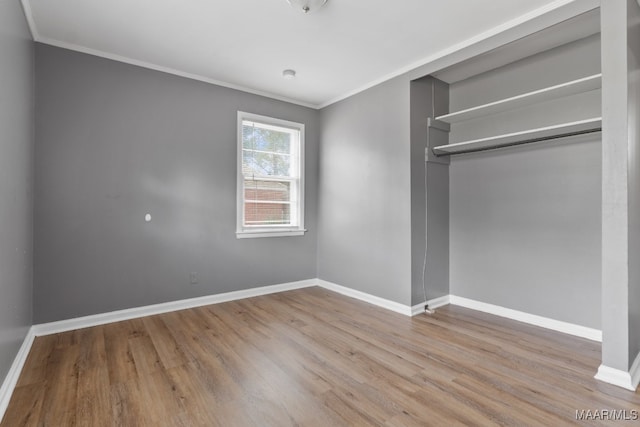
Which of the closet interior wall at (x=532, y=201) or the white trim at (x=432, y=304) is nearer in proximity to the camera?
the closet interior wall at (x=532, y=201)

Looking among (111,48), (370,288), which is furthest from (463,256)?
(111,48)

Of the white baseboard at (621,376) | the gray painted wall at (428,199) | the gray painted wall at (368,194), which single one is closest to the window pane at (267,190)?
the gray painted wall at (368,194)

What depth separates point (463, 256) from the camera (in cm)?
372

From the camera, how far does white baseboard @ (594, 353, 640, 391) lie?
80.0 inches

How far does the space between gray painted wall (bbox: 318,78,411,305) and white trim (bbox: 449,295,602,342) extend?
2.51ft

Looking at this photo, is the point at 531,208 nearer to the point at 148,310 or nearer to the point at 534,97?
the point at 534,97

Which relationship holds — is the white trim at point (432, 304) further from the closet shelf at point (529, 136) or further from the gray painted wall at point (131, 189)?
the gray painted wall at point (131, 189)

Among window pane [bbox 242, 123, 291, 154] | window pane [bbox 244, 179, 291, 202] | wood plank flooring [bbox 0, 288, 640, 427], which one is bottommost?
wood plank flooring [bbox 0, 288, 640, 427]

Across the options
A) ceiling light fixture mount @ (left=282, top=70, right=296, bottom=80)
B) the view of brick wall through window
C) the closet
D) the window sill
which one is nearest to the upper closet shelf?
the closet

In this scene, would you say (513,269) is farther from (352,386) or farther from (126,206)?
→ (126,206)

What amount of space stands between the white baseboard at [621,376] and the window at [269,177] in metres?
3.34

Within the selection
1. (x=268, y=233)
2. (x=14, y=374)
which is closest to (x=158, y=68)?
(x=268, y=233)

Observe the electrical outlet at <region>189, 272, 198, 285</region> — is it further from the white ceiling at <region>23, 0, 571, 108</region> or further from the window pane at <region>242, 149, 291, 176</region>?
the white ceiling at <region>23, 0, 571, 108</region>

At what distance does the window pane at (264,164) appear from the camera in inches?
162
